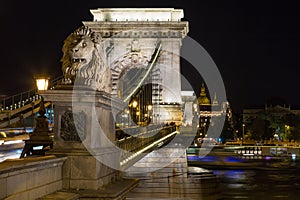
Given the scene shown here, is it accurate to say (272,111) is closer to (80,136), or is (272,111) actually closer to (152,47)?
(152,47)

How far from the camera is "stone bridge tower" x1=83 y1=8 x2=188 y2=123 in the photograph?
60031mm

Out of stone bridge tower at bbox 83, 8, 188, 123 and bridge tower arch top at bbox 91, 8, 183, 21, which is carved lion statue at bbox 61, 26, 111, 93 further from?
bridge tower arch top at bbox 91, 8, 183, 21

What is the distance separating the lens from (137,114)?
45.9 meters

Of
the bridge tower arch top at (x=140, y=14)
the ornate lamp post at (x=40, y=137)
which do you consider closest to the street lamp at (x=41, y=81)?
the ornate lamp post at (x=40, y=137)

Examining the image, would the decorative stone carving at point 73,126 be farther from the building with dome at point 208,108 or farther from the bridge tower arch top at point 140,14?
the building with dome at point 208,108

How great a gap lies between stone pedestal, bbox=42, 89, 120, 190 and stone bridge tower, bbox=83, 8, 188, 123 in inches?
2020

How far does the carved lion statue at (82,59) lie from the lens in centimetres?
752

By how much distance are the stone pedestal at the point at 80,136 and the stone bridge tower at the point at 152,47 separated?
51.3 meters

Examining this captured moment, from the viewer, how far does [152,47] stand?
60.8 m

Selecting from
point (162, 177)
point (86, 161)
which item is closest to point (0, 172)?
point (86, 161)

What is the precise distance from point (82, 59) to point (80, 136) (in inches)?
45.7

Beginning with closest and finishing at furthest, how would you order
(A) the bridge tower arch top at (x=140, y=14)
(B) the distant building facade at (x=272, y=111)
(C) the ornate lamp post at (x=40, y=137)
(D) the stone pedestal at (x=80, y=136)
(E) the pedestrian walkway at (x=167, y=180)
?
1. (D) the stone pedestal at (x=80, y=136)
2. (C) the ornate lamp post at (x=40, y=137)
3. (E) the pedestrian walkway at (x=167, y=180)
4. (A) the bridge tower arch top at (x=140, y=14)
5. (B) the distant building facade at (x=272, y=111)

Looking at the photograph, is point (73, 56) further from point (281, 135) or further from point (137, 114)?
point (281, 135)

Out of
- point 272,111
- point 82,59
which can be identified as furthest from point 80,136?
point 272,111
